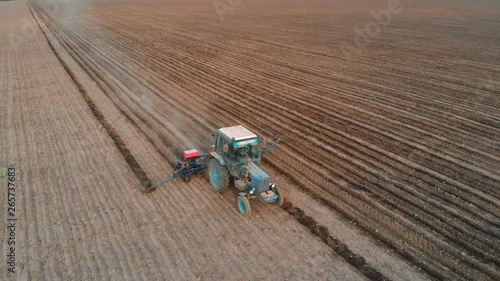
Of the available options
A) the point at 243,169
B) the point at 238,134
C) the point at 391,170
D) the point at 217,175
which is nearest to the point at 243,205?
the point at 243,169

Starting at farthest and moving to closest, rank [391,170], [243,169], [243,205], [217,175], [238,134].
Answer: [391,170]
[217,175]
[238,134]
[243,169]
[243,205]

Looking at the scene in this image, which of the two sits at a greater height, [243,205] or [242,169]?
[242,169]

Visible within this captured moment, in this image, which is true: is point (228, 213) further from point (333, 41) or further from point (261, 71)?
point (333, 41)

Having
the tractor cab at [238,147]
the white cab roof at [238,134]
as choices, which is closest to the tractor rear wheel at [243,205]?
the tractor cab at [238,147]

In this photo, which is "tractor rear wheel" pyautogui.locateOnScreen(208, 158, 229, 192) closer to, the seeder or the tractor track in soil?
the seeder

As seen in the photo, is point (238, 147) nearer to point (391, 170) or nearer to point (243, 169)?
point (243, 169)

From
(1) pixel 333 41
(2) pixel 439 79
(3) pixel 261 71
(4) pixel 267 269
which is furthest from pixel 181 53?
(4) pixel 267 269

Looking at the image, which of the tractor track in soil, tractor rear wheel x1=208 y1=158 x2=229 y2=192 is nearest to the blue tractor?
tractor rear wheel x1=208 y1=158 x2=229 y2=192

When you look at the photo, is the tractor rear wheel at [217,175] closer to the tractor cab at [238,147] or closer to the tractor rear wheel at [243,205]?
the tractor cab at [238,147]

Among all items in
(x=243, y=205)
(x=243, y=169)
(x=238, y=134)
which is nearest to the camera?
(x=243, y=205)
